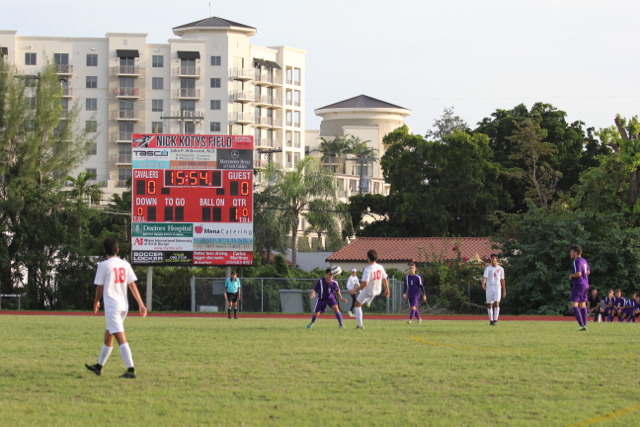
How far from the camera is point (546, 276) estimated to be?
3756 centimetres

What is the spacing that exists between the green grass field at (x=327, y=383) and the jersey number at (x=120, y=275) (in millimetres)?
1201

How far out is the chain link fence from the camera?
39.3 metres

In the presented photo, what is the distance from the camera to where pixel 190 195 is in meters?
33.6

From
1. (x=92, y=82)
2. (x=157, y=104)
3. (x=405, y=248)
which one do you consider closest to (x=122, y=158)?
(x=157, y=104)

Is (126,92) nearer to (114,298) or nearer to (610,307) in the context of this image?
(610,307)

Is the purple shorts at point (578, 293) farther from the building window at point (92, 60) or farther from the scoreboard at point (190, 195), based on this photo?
the building window at point (92, 60)

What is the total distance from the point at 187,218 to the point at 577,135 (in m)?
47.1

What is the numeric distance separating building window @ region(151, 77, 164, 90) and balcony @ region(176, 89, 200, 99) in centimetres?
230

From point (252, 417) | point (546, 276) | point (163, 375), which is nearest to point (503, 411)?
point (252, 417)

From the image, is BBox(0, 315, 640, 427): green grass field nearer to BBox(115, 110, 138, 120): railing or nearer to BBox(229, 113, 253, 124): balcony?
BBox(115, 110, 138, 120): railing

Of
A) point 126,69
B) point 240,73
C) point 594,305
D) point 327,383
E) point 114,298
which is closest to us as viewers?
point 327,383

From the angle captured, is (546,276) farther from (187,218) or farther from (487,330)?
(487,330)

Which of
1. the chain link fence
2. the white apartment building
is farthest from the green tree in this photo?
the white apartment building

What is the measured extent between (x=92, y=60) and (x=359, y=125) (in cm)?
3903
